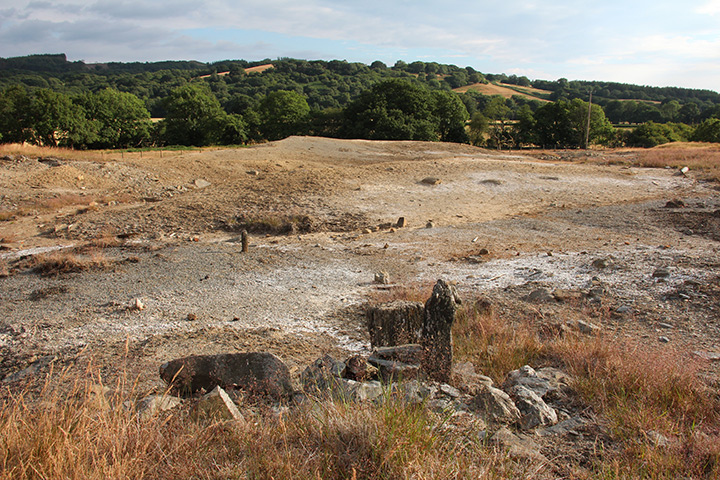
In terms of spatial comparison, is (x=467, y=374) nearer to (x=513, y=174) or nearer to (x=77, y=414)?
(x=77, y=414)

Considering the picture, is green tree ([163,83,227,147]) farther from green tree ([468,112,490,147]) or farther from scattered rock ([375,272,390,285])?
scattered rock ([375,272,390,285])

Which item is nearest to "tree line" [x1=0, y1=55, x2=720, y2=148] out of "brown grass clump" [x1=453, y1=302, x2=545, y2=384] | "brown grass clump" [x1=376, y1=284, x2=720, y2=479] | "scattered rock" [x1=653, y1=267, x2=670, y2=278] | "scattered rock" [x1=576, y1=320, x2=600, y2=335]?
"scattered rock" [x1=653, y1=267, x2=670, y2=278]

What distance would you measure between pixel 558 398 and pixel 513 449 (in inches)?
46.7

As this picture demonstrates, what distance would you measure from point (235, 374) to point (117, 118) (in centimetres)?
5308

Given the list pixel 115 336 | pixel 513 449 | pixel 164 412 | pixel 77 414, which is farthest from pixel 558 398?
pixel 115 336

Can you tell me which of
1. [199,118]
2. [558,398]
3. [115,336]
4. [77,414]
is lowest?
[115,336]

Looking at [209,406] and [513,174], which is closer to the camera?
[209,406]

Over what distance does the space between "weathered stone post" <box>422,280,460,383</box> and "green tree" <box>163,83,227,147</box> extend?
50.3m

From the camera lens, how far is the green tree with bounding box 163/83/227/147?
5134 cm

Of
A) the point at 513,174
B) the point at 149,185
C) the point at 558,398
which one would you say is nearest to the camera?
the point at 558,398

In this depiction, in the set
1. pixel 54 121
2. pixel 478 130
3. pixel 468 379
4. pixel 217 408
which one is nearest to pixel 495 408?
pixel 468 379

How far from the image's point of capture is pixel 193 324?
6.28 m

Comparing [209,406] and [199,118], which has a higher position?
[199,118]

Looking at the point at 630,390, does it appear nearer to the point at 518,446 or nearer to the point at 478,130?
the point at 518,446
